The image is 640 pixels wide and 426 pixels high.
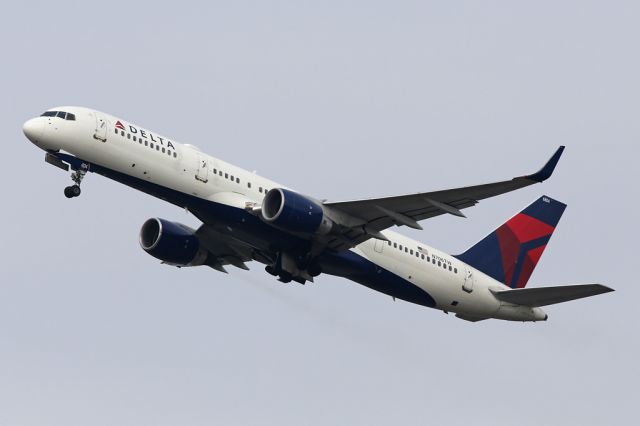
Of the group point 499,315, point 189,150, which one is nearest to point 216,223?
point 189,150

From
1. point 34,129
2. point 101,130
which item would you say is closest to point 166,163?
point 101,130

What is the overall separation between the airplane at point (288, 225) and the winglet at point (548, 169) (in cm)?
3

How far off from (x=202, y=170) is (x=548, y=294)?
51.7 feet

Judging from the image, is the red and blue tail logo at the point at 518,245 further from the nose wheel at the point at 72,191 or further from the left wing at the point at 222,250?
the nose wheel at the point at 72,191

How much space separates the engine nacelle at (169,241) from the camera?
57125 mm

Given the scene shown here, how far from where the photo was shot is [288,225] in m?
50.3

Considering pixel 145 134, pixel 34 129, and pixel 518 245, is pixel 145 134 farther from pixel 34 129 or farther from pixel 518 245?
pixel 518 245

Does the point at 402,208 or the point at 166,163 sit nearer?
the point at 166,163

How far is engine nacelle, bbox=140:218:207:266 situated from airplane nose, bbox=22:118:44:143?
8745 mm

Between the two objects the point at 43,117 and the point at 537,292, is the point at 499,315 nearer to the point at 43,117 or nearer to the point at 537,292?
the point at 537,292

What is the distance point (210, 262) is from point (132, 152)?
10.1 m

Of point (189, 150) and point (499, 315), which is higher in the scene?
point (189, 150)

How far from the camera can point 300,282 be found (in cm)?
5469

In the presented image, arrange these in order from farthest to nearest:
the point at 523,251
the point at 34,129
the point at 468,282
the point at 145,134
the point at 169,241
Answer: the point at 523,251
the point at 468,282
the point at 169,241
the point at 145,134
the point at 34,129
